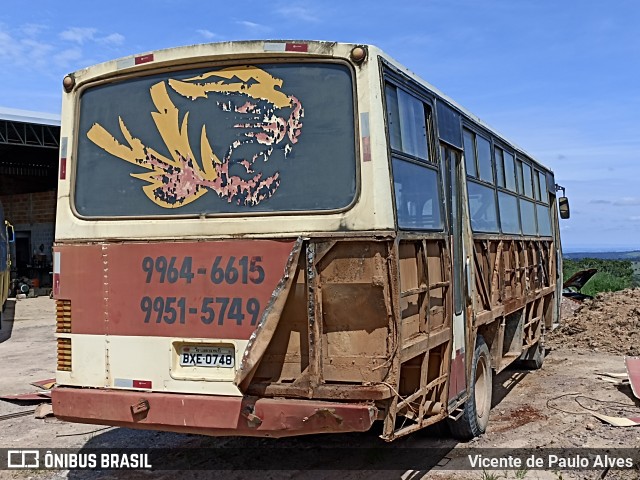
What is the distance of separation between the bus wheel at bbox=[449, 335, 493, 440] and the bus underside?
110cm

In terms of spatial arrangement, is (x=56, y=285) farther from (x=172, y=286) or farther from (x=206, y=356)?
(x=206, y=356)

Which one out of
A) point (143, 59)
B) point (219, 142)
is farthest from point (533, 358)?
point (143, 59)

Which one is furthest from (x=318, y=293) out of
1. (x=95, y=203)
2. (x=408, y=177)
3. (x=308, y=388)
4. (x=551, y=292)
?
(x=551, y=292)

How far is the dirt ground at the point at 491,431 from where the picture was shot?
5.85m

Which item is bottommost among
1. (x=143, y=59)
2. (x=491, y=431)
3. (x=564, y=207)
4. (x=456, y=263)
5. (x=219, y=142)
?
(x=491, y=431)

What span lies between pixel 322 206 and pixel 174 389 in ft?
5.67

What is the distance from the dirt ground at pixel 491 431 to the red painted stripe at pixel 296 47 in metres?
3.46

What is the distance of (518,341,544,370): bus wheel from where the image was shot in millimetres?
10961

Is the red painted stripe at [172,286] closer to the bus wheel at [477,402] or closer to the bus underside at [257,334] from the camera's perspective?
the bus underside at [257,334]

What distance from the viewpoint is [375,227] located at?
14.5ft

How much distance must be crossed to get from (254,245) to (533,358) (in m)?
7.79

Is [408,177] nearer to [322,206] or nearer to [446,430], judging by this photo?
[322,206]

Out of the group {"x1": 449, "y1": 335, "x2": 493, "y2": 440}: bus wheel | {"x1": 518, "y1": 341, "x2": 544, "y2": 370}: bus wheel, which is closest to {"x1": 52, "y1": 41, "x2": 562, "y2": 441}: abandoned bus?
{"x1": 449, "y1": 335, "x2": 493, "y2": 440}: bus wheel

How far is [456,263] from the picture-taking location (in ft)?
20.1
